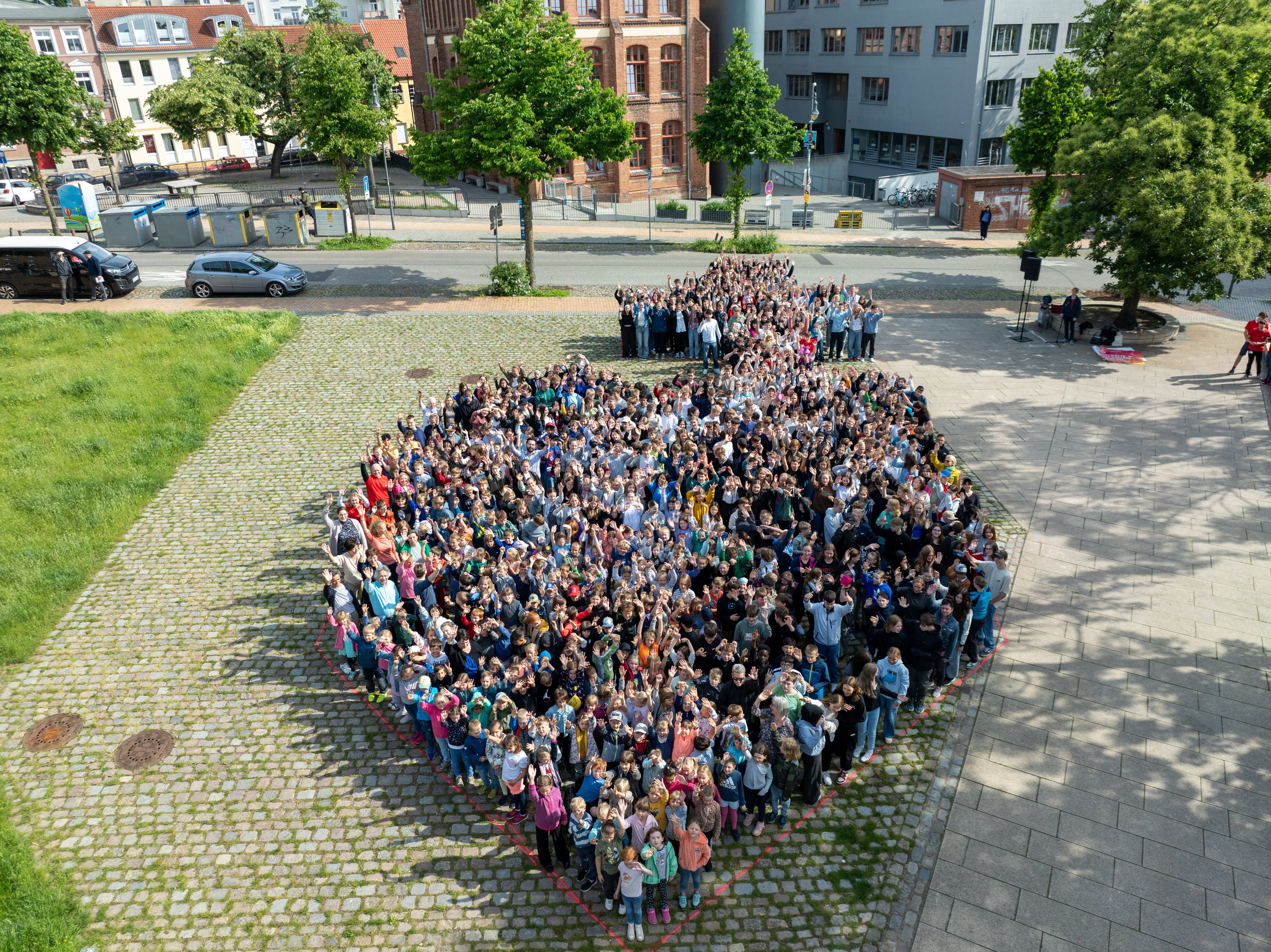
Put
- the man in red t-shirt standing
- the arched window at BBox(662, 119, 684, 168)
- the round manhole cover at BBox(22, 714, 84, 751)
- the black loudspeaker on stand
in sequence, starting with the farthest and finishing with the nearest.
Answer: the arched window at BBox(662, 119, 684, 168) < the black loudspeaker on stand < the man in red t-shirt standing < the round manhole cover at BBox(22, 714, 84, 751)

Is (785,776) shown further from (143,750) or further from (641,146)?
(641,146)

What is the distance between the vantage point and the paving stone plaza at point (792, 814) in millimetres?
8469

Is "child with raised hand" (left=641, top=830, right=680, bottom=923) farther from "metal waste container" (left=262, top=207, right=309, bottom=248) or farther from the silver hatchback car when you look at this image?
"metal waste container" (left=262, top=207, right=309, bottom=248)

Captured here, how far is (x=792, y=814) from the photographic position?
9.74 m

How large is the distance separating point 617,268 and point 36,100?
86.3 ft

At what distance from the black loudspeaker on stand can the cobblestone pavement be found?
17534mm

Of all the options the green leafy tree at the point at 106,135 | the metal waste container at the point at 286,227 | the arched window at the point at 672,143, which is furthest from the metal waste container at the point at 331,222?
the arched window at the point at 672,143

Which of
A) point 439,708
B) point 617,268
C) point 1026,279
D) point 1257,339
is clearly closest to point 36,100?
point 617,268

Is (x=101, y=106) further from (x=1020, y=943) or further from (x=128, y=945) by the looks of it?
(x=1020, y=943)

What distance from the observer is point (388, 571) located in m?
11.7

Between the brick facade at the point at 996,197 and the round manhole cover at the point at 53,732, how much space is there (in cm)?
4382

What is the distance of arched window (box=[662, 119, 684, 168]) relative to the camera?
49562 millimetres

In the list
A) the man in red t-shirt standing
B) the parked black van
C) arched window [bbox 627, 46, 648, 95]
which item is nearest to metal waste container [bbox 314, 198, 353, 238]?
the parked black van

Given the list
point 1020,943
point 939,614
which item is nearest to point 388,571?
point 939,614
